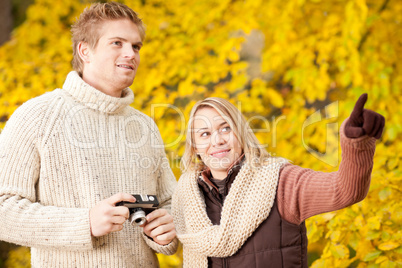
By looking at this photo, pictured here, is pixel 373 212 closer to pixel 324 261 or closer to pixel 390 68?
pixel 324 261

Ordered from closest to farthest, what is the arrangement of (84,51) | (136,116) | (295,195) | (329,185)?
(329,185)
(295,195)
(84,51)
(136,116)

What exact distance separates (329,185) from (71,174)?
988mm

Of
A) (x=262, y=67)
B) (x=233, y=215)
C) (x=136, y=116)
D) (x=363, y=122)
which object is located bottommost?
(x=233, y=215)

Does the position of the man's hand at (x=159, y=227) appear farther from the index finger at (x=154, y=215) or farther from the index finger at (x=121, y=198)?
the index finger at (x=121, y=198)

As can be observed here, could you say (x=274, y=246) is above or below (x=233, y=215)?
below

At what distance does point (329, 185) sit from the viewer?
1.38 meters

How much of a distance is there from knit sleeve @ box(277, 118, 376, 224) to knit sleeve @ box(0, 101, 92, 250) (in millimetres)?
753

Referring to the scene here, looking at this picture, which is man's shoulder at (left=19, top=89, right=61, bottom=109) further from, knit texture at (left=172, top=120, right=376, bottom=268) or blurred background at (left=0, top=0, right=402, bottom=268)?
blurred background at (left=0, top=0, right=402, bottom=268)

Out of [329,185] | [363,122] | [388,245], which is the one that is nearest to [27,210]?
[329,185]

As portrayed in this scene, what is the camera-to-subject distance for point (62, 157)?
167 cm

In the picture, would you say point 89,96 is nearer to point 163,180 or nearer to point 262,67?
point 163,180

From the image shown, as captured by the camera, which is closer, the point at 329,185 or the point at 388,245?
the point at 329,185

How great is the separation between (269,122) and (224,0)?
1.08 m

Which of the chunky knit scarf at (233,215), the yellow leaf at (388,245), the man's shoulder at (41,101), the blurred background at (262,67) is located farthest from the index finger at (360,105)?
the blurred background at (262,67)
